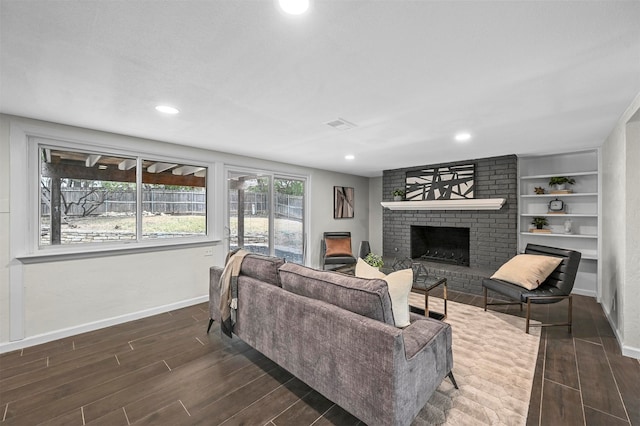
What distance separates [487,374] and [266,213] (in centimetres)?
376

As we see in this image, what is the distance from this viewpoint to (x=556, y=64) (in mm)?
1688

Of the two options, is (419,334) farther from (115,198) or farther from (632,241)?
(115,198)

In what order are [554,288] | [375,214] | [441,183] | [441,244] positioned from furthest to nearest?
[375,214], [441,244], [441,183], [554,288]

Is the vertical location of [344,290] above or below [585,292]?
above

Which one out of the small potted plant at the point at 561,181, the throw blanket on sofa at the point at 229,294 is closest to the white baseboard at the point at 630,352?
the small potted plant at the point at 561,181

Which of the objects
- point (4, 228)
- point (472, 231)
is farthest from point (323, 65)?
point (472, 231)

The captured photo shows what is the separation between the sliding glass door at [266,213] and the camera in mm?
4480

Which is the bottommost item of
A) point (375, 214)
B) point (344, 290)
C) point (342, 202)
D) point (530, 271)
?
point (530, 271)

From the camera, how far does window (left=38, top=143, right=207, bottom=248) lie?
2949 mm

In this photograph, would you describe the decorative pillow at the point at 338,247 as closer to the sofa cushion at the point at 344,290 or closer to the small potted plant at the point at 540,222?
the small potted plant at the point at 540,222

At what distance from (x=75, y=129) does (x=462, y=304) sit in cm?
514

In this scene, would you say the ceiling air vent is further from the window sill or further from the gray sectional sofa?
the window sill

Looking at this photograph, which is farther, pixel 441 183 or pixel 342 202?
pixel 342 202

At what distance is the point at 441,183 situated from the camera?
17.1 ft
